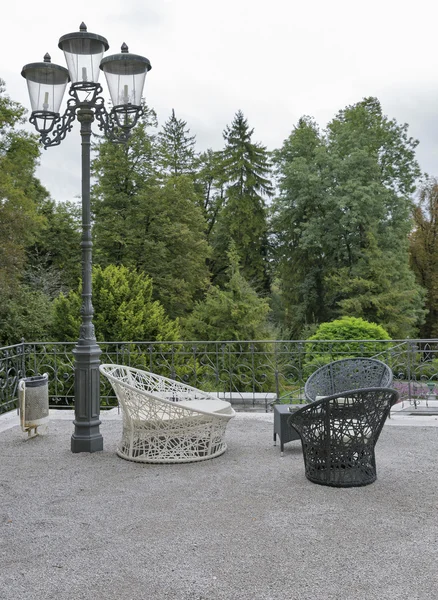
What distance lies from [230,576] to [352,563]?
0.66 m

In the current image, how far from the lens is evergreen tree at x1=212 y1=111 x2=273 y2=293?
84.7 feet

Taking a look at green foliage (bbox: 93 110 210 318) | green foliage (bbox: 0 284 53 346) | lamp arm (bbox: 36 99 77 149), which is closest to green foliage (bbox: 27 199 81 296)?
green foliage (bbox: 93 110 210 318)

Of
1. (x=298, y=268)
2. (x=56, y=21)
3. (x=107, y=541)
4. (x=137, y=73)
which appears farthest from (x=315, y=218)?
(x=107, y=541)

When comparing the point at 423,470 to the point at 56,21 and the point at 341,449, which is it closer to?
the point at 341,449

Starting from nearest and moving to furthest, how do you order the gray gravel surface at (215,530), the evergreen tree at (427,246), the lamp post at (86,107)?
1. the gray gravel surface at (215,530)
2. the lamp post at (86,107)
3. the evergreen tree at (427,246)

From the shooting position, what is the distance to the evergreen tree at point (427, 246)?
2500 cm

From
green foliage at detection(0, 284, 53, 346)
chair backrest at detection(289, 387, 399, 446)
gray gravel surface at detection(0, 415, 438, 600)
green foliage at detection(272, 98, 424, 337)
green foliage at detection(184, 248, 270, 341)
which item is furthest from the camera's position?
green foliage at detection(272, 98, 424, 337)

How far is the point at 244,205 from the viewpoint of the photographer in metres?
25.7

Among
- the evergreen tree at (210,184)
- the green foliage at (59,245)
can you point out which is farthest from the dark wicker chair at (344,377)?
the evergreen tree at (210,184)

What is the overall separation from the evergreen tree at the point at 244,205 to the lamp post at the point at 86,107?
19.8 m

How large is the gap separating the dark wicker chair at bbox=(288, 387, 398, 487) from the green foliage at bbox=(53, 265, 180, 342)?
780 cm

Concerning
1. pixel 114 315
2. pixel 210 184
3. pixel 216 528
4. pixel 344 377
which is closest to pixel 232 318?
pixel 114 315

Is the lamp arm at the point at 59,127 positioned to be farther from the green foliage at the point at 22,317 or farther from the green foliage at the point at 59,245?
the green foliage at the point at 59,245

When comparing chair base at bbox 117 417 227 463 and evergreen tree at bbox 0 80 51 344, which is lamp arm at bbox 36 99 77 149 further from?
evergreen tree at bbox 0 80 51 344
